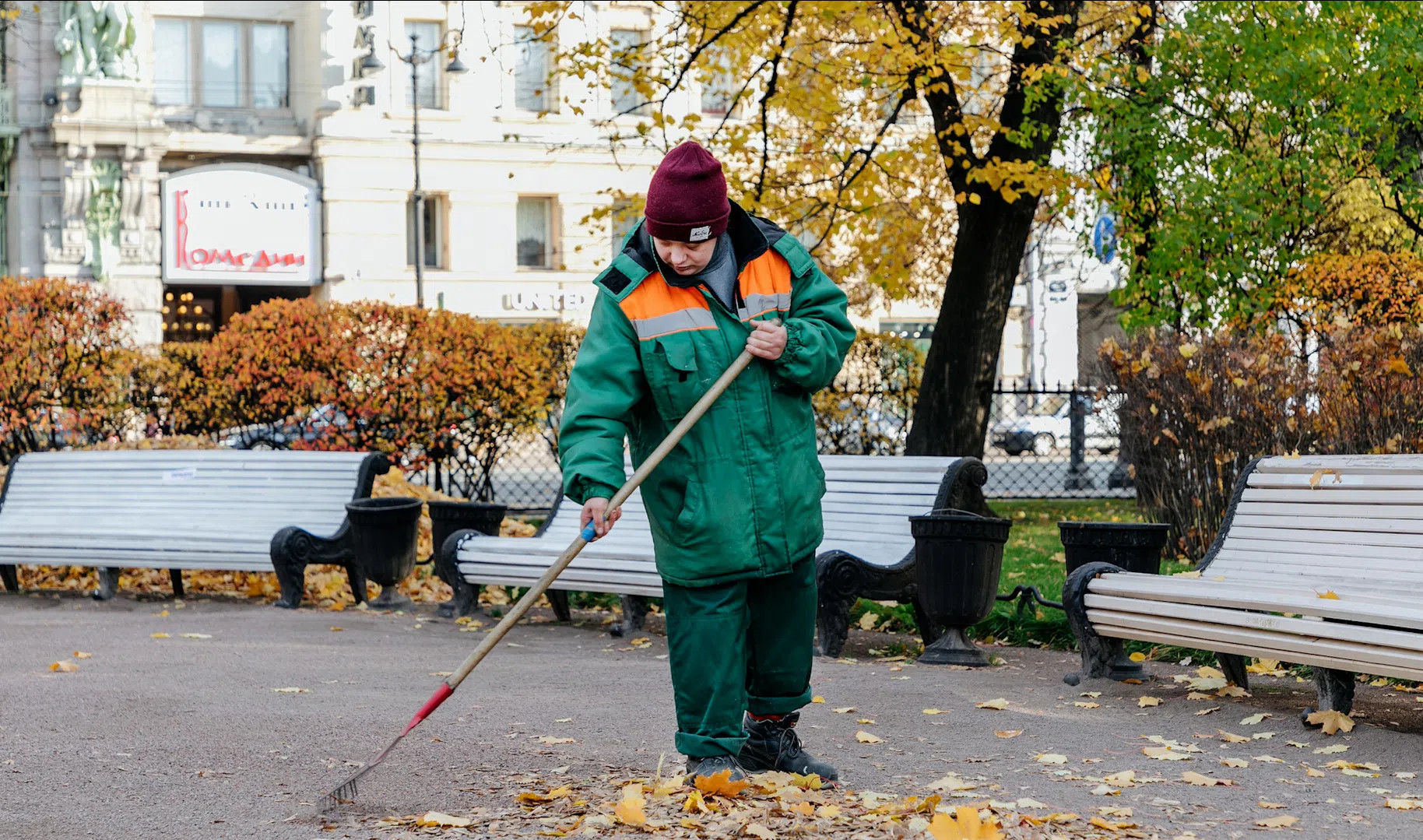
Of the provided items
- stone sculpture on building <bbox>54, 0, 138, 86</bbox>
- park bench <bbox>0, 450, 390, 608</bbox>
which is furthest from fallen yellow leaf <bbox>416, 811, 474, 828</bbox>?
stone sculpture on building <bbox>54, 0, 138, 86</bbox>

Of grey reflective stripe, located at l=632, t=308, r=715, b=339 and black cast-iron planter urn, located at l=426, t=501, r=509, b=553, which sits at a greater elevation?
grey reflective stripe, located at l=632, t=308, r=715, b=339

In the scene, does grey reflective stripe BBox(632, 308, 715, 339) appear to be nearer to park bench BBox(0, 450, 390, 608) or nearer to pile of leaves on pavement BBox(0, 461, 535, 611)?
park bench BBox(0, 450, 390, 608)

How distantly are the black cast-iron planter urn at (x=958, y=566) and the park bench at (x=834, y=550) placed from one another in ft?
0.77

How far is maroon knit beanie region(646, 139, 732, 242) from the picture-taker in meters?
4.30

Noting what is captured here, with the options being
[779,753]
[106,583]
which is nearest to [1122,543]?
[779,753]

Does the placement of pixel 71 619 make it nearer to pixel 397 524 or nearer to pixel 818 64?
pixel 397 524

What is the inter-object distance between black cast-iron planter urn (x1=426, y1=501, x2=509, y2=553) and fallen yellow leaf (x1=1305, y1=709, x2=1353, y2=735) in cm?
449

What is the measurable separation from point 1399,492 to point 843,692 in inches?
82.4

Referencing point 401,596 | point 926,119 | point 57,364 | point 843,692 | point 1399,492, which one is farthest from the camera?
point 926,119

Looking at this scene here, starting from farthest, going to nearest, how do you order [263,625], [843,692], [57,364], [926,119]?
[926,119], [57,364], [263,625], [843,692]

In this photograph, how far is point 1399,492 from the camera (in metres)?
5.77

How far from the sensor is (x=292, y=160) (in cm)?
3266

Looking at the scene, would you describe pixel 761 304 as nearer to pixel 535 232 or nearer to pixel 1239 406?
pixel 1239 406

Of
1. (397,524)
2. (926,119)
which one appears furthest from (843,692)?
(926,119)
